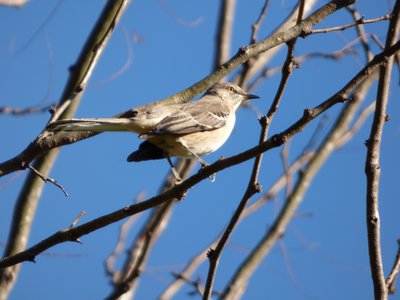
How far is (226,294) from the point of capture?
5652 millimetres

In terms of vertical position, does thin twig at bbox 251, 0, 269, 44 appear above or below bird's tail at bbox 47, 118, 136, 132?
above

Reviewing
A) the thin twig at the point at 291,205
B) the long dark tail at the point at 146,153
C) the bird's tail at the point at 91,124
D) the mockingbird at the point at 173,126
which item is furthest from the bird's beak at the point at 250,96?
the bird's tail at the point at 91,124

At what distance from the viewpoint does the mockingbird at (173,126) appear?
4680 mm

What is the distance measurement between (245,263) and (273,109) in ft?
9.61

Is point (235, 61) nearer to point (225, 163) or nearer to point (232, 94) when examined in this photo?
point (225, 163)

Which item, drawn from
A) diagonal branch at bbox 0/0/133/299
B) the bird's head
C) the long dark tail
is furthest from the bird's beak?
diagonal branch at bbox 0/0/133/299

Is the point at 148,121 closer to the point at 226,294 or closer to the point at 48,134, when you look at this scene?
the point at 48,134

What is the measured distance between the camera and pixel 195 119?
19.6ft

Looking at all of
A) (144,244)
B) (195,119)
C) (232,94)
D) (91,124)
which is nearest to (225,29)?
(232,94)

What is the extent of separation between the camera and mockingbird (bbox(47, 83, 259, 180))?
4.68 meters

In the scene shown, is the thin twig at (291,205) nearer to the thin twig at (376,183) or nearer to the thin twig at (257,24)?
the thin twig at (257,24)

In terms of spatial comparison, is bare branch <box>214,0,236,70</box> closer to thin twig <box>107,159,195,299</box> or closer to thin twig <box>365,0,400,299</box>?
thin twig <box>107,159,195,299</box>

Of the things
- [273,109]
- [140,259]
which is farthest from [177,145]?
[273,109]

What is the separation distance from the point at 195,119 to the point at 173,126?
1.90ft
